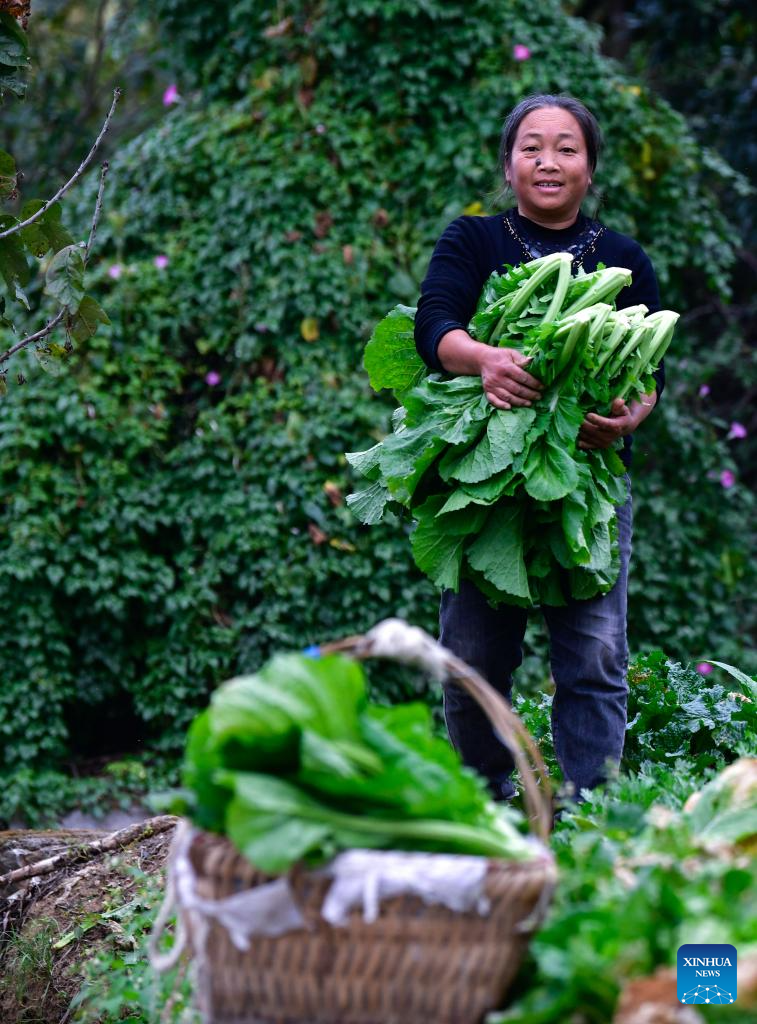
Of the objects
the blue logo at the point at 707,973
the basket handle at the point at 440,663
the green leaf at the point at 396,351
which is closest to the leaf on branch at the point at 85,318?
the green leaf at the point at 396,351

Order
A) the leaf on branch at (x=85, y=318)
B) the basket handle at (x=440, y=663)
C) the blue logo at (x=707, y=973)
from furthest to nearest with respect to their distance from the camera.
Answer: the leaf on branch at (x=85, y=318), the basket handle at (x=440, y=663), the blue logo at (x=707, y=973)

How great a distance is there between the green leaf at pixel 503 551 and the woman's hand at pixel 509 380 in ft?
0.82

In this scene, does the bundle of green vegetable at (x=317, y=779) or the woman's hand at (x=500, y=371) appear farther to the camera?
the woman's hand at (x=500, y=371)

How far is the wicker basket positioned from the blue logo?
0.69 ft

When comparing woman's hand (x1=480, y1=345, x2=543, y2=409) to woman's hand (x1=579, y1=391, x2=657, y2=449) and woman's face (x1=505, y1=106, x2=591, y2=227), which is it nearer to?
woman's hand (x1=579, y1=391, x2=657, y2=449)

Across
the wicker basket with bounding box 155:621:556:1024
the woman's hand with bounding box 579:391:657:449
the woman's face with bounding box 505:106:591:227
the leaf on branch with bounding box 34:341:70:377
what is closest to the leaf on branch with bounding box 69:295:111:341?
the leaf on branch with bounding box 34:341:70:377

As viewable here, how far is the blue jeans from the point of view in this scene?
3.00 meters

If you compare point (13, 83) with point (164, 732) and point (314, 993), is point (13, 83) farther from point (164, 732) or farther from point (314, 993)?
point (164, 732)

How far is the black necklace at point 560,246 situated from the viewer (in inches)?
122

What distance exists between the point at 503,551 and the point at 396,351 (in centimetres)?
72

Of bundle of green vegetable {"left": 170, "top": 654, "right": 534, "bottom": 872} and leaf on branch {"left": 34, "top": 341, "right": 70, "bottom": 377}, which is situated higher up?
leaf on branch {"left": 34, "top": 341, "right": 70, "bottom": 377}

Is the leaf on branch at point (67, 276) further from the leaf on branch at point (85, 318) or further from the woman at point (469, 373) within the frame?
the woman at point (469, 373)

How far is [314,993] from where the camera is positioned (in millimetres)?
1706

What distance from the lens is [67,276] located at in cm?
302
